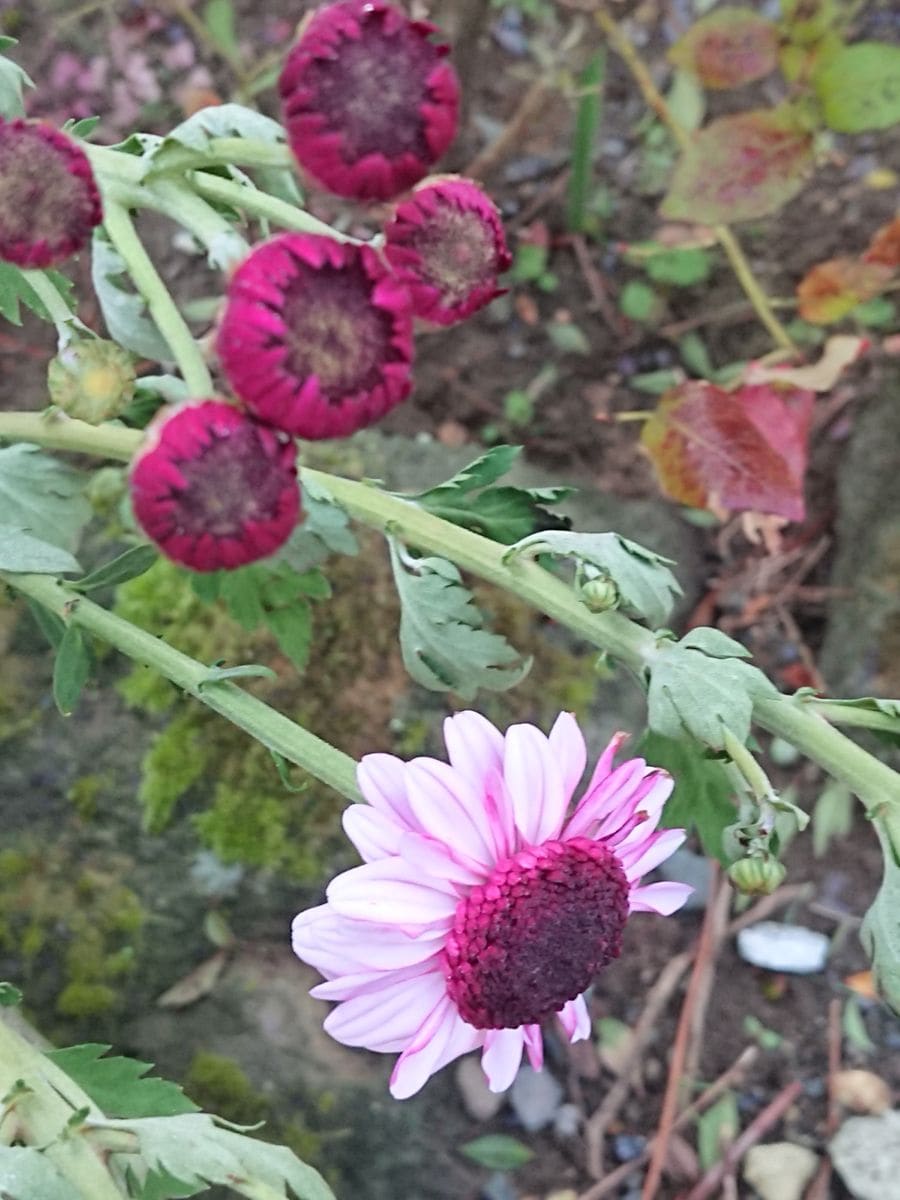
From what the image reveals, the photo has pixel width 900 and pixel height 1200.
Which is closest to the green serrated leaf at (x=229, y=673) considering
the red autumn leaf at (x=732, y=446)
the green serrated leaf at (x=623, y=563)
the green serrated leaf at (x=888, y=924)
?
the green serrated leaf at (x=623, y=563)

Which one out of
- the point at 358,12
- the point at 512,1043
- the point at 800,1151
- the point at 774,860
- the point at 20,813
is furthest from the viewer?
the point at 800,1151

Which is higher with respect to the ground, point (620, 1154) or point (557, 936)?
point (557, 936)

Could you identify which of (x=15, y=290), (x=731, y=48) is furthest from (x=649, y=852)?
(x=731, y=48)

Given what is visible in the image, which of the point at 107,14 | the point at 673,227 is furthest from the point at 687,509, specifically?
the point at 107,14

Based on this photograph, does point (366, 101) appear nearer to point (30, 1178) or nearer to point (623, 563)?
point (623, 563)

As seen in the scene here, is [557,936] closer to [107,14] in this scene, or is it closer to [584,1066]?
[584,1066]

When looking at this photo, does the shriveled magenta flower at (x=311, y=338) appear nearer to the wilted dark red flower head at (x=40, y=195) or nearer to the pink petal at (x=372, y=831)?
the wilted dark red flower head at (x=40, y=195)
